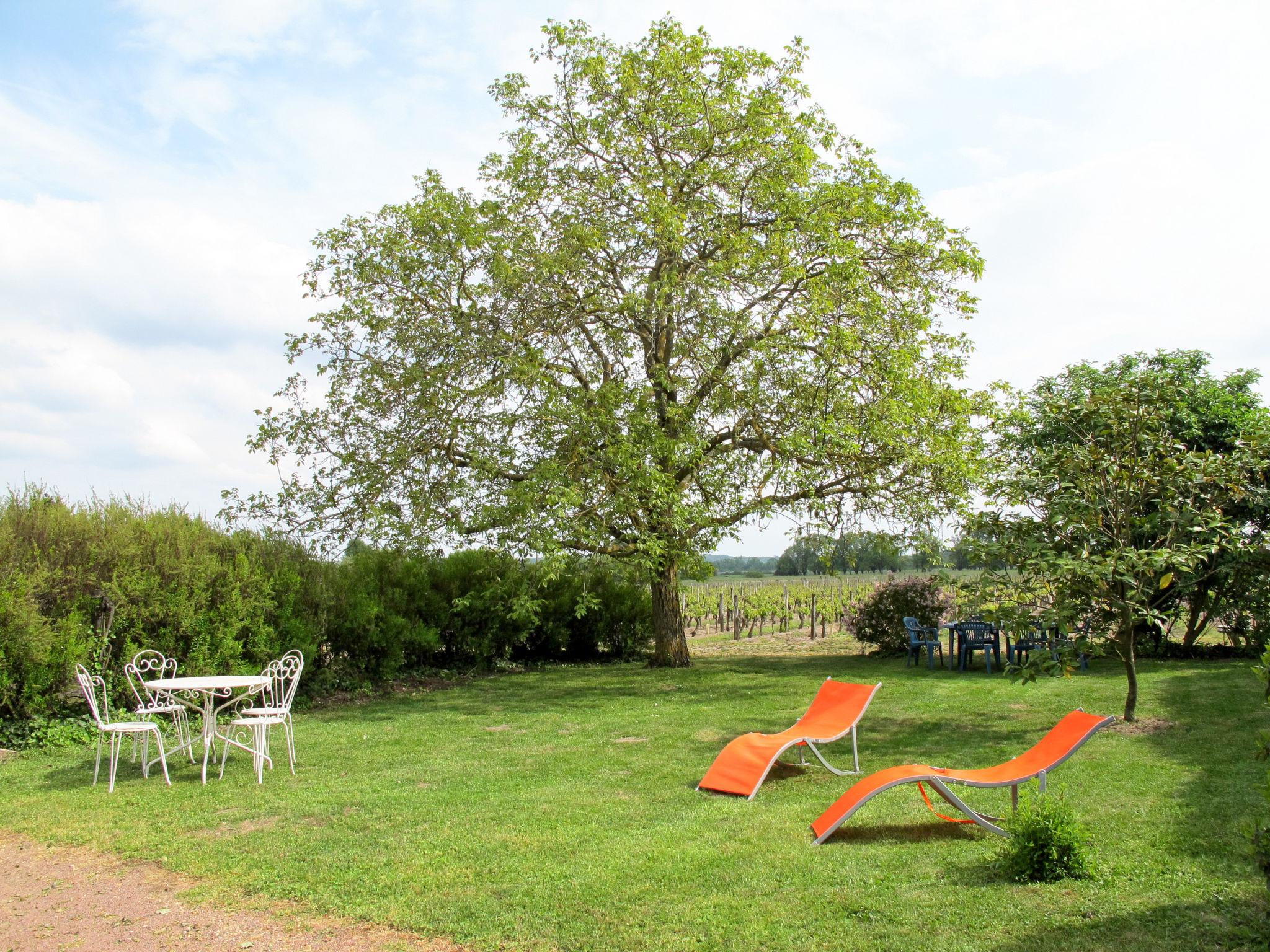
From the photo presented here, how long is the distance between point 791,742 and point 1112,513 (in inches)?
153

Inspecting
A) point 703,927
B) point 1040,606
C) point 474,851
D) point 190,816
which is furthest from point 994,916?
point 1040,606

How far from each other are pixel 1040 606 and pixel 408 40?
9021mm

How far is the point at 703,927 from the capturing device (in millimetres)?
3797

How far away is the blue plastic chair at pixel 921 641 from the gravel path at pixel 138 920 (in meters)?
11.8

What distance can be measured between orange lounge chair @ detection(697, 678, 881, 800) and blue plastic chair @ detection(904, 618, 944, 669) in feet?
23.1

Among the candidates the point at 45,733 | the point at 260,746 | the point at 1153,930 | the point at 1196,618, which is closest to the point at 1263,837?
the point at 1153,930

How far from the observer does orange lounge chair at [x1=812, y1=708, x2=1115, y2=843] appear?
4.92 metres

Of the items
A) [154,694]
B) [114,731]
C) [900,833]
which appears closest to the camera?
[900,833]

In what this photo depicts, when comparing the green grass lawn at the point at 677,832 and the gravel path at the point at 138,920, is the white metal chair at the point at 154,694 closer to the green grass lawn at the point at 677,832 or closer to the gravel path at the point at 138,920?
the green grass lawn at the point at 677,832

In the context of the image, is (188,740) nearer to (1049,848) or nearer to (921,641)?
(1049,848)

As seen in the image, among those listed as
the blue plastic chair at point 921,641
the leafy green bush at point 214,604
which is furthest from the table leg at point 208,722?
the blue plastic chair at point 921,641

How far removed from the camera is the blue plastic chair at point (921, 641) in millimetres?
14133

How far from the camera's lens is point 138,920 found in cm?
418

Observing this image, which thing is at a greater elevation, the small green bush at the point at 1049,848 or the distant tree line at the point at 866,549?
the distant tree line at the point at 866,549
